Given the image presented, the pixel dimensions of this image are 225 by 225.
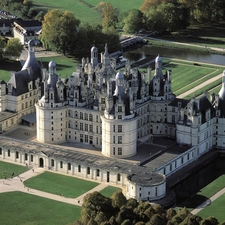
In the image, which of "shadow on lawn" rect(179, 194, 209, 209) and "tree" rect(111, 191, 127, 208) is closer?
"tree" rect(111, 191, 127, 208)

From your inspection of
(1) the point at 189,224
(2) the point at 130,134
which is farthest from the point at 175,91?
(1) the point at 189,224

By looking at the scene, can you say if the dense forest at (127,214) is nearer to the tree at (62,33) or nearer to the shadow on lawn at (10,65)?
the shadow on lawn at (10,65)

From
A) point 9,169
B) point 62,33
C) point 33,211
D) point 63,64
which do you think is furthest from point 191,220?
point 62,33

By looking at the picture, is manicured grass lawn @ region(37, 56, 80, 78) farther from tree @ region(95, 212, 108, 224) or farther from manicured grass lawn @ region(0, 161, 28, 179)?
tree @ region(95, 212, 108, 224)

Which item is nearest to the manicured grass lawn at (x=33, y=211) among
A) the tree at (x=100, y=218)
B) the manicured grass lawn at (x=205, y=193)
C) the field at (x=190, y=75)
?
the tree at (x=100, y=218)

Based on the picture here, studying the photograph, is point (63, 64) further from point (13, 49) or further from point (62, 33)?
point (13, 49)

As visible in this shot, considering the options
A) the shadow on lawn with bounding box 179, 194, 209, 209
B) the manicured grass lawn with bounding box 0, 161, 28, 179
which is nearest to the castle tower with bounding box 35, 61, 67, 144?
the manicured grass lawn with bounding box 0, 161, 28, 179
